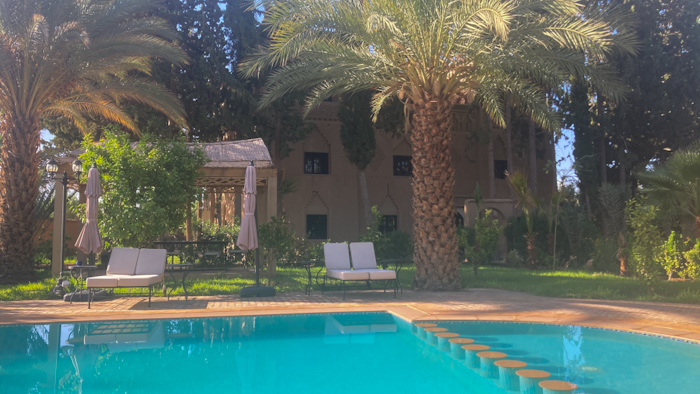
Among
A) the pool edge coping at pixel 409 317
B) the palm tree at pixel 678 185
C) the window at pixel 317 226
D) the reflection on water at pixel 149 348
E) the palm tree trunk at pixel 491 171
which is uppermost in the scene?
the palm tree trunk at pixel 491 171

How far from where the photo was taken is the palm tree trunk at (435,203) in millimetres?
11148

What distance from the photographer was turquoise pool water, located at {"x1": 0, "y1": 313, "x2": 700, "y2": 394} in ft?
15.7

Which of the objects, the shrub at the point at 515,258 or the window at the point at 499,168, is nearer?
the shrub at the point at 515,258

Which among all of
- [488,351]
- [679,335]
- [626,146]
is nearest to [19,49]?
[488,351]

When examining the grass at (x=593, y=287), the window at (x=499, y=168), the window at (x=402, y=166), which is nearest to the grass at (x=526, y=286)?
the grass at (x=593, y=287)

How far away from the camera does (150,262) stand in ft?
31.9

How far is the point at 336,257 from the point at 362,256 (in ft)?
1.75

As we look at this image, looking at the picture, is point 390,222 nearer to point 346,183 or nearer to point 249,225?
point 346,183

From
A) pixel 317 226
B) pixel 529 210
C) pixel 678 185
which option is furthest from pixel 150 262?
pixel 317 226

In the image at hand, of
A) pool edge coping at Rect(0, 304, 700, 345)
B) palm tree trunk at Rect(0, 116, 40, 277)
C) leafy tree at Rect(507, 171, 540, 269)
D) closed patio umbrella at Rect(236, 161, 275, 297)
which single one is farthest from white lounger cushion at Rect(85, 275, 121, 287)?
leafy tree at Rect(507, 171, 540, 269)

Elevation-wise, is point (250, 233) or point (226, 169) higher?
point (226, 169)

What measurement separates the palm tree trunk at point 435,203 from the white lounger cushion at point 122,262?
5.63 metres

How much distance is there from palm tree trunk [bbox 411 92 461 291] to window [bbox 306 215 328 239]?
13780 mm

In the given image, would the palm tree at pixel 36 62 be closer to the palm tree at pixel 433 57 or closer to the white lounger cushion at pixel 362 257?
the palm tree at pixel 433 57
